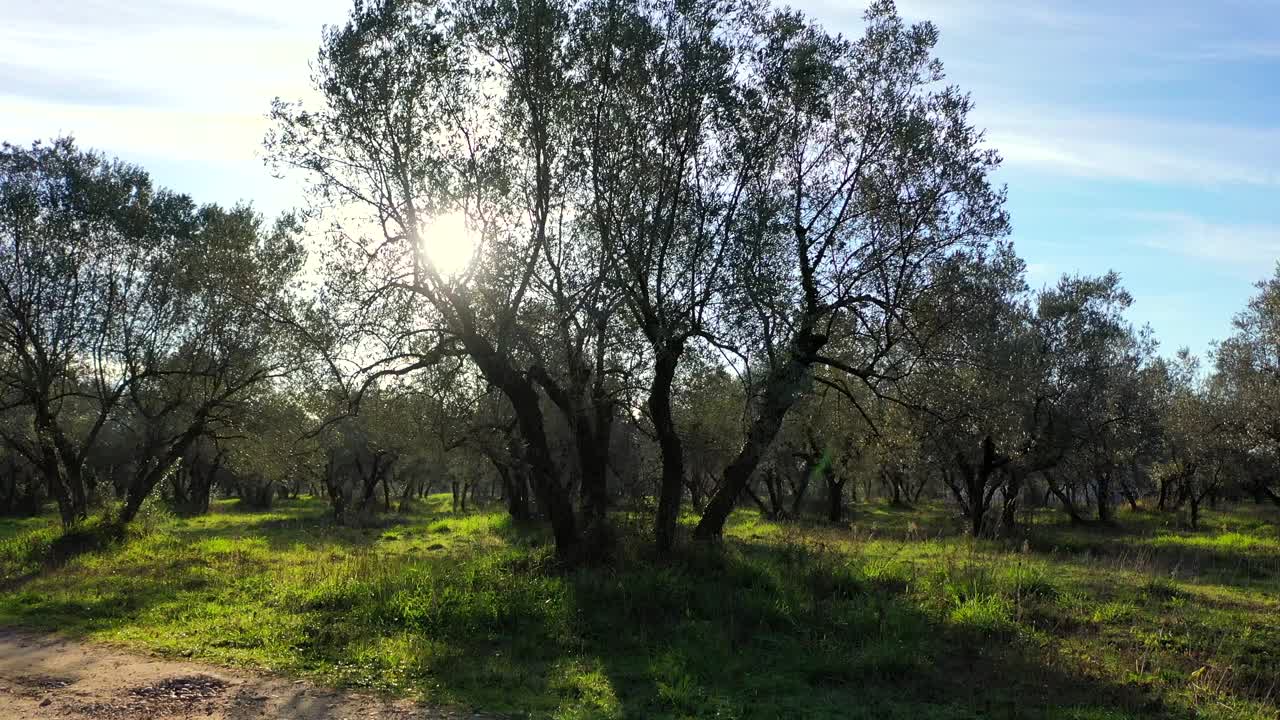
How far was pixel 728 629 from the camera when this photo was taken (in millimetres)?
11922

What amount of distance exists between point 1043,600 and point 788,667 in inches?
207

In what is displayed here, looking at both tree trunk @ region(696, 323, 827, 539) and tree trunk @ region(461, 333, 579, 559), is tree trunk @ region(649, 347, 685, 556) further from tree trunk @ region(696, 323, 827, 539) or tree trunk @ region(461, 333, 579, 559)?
tree trunk @ region(461, 333, 579, 559)

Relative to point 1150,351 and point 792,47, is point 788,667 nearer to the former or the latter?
point 792,47

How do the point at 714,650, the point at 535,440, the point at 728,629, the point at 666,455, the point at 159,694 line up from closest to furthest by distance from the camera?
the point at 159,694, the point at 714,650, the point at 728,629, the point at 535,440, the point at 666,455

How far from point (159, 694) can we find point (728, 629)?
7308 mm

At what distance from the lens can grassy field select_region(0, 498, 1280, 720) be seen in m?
9.52

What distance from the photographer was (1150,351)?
1927 inches

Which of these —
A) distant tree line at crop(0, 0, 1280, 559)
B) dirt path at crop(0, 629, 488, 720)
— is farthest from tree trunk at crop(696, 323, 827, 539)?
dirt path at crop(0, 629, 488, 720)

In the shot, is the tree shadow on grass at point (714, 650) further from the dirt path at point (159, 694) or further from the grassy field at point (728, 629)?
the dirt path at point (159, 694)

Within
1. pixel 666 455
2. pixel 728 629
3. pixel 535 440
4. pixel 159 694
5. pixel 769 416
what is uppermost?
pixel 769 416

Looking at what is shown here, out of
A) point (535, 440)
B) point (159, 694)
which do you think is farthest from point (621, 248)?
point (159, 694)

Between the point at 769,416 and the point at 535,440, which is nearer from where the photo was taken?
the point at 535,440

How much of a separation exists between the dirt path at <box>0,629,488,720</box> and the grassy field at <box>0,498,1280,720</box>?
0.50 meters

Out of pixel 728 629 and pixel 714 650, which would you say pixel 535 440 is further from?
pixel 714 650
